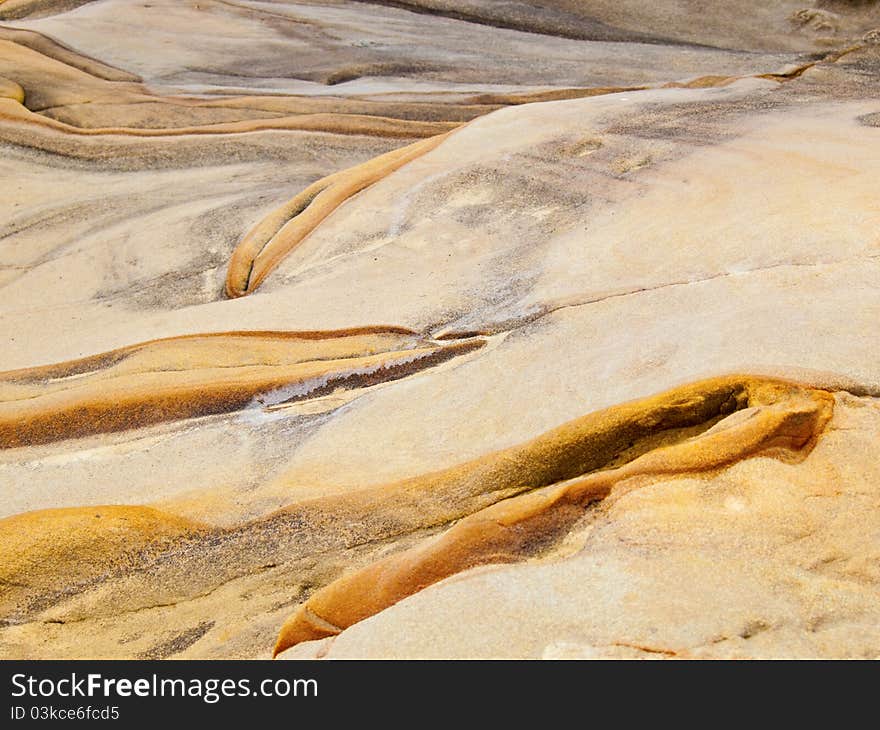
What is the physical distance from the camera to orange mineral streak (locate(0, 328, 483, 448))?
10.3 feet

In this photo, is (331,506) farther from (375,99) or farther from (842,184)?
(375,99)

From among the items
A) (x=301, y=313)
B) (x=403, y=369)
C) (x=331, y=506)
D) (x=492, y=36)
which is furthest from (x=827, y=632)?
(x=492, y=36)

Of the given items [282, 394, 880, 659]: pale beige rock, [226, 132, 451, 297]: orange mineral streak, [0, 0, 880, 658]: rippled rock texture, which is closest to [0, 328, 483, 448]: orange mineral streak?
[0, 0, 880, 658]: rippled rock texture

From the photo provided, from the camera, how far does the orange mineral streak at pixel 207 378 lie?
3145 millimetres

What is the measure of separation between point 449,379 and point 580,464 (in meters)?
0.60

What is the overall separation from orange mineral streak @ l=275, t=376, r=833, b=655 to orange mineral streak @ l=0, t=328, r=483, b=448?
725mm

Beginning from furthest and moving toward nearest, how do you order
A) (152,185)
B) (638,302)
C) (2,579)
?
(152,185)
(638,302)
(2,579)

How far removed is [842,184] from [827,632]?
197 centimetres

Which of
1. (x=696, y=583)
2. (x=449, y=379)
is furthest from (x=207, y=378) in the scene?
(x=696, y=583)

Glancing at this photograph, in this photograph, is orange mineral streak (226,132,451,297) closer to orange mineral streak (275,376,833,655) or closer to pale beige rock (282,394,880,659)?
orange mineral streak (275,376,833,655)

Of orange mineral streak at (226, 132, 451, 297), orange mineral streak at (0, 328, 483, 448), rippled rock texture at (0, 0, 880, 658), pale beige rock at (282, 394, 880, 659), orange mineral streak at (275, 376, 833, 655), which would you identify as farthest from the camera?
orange mineral streak at (226, 132, 451, 297)

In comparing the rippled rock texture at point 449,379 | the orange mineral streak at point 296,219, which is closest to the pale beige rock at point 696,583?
the rippled rock texture at point 449,379

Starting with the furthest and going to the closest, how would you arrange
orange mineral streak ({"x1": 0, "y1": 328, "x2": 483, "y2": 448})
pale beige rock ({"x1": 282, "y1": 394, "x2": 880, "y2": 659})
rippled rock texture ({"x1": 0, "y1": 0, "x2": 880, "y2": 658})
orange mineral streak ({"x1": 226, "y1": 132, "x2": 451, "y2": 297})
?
orange mineral streak ({"x1": 226, "y1": 132, "x2": 451, "y2": 297}), orange mineral streak ({"x1": 0, "y1": 328, "x2": 483, "y2": 448}), rippled rock texture ({"x1": 0, "y1": 0, "x2": 880, "y2": 658}), pale beige rock ({"x1": 282, "y1": 394, "x2": 880, "y2": 659})

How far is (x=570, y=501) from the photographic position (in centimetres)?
230
